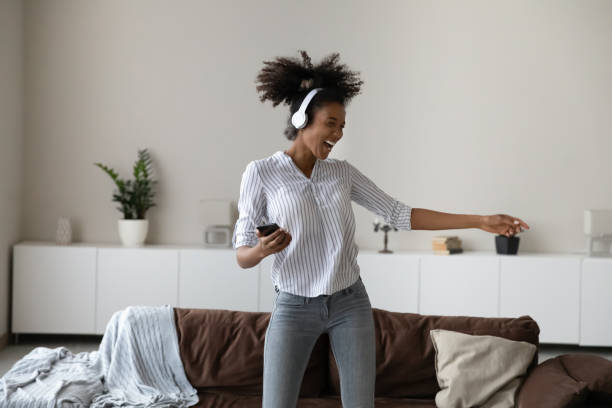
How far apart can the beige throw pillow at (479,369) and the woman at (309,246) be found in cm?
88

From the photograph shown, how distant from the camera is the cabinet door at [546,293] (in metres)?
5.52

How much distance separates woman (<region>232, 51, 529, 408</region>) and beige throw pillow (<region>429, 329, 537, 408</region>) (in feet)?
2.90

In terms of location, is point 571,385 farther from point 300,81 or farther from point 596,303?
point 596,303

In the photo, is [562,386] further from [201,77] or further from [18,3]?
[18,3]

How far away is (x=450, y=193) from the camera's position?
19.8 ft

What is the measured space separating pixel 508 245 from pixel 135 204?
3.01 m

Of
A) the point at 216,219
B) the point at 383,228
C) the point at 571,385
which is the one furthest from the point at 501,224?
the point at 216,219

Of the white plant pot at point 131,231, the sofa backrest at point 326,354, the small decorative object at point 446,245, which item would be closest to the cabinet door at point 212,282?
the white plant pot at point 131,231

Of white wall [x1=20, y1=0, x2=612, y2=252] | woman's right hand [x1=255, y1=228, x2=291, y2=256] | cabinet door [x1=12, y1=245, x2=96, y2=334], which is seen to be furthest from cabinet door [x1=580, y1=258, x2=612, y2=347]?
woman's right hand [x1=255, y1=228, x2=291, y2=256]

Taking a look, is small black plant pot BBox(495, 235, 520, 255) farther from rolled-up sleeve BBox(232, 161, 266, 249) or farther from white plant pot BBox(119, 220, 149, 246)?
rolled-up sleeve BBox(232, 161, 266, 249)

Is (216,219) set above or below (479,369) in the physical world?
above

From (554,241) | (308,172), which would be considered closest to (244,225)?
(308,172)

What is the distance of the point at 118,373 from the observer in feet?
10.7

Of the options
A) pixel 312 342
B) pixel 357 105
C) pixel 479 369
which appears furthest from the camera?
pixel 357 105
